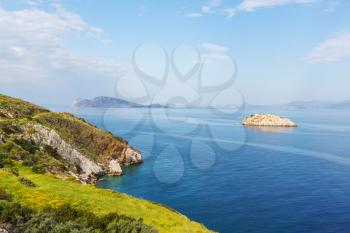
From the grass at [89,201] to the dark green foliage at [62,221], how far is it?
7.39ft

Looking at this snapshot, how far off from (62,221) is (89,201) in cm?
930

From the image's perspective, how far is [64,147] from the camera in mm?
106750

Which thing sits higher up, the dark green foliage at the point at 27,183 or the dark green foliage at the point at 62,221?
the dark green foliage at the point at 27,183

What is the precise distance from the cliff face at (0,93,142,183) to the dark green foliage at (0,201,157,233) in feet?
126

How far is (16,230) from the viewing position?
24.0 m

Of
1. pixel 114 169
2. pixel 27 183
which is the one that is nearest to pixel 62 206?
pixel 27 183

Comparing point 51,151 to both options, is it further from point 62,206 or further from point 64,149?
point 62,206

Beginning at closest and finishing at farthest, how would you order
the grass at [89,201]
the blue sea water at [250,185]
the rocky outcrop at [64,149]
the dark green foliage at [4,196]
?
the dark green foliage at [4,196], the grass at [89,201], the blue sea water at [250,185], the rocky outcrop at [64,149]

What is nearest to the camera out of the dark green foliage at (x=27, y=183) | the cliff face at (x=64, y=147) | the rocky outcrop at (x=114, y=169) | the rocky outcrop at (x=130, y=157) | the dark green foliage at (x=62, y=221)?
the dark green foliage at (x=62, y=221)

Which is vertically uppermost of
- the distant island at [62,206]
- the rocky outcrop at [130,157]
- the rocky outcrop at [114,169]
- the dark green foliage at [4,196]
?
the dark green foliage at [4,196]

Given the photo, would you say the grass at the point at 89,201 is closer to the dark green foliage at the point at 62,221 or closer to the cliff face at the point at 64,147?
the dark green foliage at the point at 62,221

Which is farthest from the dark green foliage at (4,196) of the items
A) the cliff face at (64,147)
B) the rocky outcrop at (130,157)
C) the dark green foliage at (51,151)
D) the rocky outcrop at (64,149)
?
the rocky outcrop at (130,157)

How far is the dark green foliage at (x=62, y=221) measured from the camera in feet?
79.7

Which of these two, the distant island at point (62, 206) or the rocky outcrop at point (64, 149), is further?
the rocky outcrop at point (64, 149)
